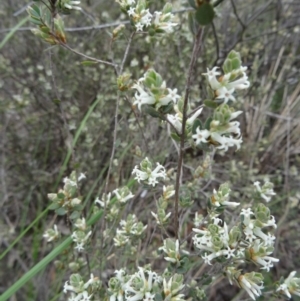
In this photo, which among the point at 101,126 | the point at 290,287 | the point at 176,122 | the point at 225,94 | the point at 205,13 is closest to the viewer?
the point at 205,13

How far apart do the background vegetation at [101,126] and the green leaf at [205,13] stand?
119cm

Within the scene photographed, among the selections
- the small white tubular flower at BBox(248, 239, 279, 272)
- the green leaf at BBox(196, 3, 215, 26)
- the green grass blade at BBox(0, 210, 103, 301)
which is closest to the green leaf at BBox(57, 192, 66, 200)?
the green grass blade at BBox(0, 210, 103, 301)

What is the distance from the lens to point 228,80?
71cm

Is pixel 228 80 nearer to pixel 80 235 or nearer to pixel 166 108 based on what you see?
pixel 166 108

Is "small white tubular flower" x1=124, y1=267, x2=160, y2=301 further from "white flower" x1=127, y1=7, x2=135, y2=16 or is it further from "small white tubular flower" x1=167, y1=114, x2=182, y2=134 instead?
"white flower" x1=127, y1=7, x2=135, y2=16

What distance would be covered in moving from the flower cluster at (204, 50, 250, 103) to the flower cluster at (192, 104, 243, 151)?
2 centimetres

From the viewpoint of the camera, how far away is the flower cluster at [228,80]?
701mm

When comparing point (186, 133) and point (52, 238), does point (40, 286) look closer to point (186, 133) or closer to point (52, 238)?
point (52, 238)

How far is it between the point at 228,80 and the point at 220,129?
8 centimetres

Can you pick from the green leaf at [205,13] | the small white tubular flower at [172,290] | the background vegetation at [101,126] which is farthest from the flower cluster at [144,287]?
the background vegetation at [101,126]

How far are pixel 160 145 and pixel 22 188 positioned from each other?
2.48ft

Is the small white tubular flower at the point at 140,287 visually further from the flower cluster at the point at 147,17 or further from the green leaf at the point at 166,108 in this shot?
the flower cluster at the point at 147,17

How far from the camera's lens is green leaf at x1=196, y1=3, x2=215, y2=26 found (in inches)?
23.4

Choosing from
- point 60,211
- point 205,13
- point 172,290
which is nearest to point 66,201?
point 60,211
